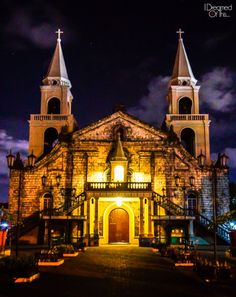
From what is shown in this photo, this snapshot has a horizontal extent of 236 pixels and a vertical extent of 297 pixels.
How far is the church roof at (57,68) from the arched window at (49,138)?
657 cm

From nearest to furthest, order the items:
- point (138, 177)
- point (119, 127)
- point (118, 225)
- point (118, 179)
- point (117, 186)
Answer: point (117, 186)
point (118, 225)
point (118, 179)
point (138, 177)
point (119, 127)

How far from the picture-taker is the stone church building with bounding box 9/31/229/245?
39.7 meters

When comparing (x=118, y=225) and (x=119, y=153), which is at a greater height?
(x=119, y=153)

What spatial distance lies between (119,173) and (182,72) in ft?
57.2

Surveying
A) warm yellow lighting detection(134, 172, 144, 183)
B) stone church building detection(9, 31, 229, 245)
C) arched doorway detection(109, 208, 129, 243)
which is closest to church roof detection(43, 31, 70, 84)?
stone church building detection(9, 31, 229, 245)

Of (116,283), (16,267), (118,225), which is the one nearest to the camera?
(116,283)

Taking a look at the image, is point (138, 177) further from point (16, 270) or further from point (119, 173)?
point (16, 270)

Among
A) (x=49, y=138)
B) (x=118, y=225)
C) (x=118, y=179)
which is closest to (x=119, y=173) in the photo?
(x=118, y=179)

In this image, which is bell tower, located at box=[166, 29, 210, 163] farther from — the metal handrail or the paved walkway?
the paved walkway

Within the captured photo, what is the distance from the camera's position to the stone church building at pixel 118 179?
3969 centimetres

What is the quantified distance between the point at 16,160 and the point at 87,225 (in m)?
11.6

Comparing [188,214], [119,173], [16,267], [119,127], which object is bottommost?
[16,267]

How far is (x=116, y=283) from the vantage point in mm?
15477

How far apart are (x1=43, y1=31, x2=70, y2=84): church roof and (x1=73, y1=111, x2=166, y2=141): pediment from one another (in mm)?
10342
